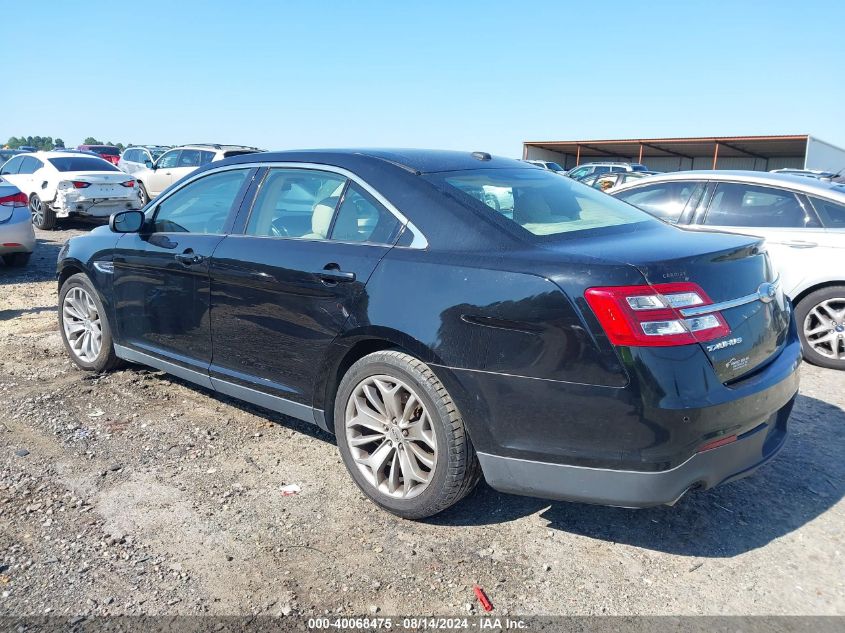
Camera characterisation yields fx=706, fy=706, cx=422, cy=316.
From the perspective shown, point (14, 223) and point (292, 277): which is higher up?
point (292, 277)

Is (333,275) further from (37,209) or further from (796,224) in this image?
(37,209)

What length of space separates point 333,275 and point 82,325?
9.45ft

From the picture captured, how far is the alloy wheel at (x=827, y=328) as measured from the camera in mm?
5816

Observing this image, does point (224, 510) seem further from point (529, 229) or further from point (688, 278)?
point (688, 278)

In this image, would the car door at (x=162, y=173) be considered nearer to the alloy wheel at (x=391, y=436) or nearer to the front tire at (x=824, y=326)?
the front tire at (x=824, y=326)

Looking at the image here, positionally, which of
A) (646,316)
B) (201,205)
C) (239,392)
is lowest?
(239,392)

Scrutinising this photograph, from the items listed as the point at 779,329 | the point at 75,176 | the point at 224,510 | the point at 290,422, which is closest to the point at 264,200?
the point at 290,422

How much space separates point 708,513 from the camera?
342cm

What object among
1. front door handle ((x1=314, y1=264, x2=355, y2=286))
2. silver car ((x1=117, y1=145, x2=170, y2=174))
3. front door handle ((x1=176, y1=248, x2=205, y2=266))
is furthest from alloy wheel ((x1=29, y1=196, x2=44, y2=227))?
front door handle ((x1=314, y1=264, x2=355, y2=286))

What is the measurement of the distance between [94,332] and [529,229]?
142 inches

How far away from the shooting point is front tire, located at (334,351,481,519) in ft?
9.95

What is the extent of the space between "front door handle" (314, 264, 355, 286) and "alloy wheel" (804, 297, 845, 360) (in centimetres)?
447

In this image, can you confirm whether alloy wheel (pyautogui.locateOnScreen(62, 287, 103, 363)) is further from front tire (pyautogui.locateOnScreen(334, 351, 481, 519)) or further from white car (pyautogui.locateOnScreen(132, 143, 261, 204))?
white car (pyautogui.locateOnScreen(132, 143, 261, 204))

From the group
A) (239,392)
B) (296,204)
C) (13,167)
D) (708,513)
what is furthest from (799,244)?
(13,167)
